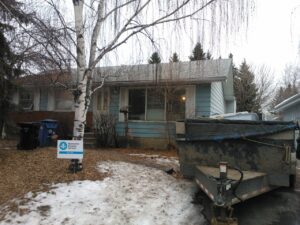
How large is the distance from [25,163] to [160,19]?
4.54m

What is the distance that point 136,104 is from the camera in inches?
499

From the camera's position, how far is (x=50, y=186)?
215 inches

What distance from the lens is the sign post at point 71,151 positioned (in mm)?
6094

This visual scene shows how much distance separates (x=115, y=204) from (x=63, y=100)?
34.0 ft

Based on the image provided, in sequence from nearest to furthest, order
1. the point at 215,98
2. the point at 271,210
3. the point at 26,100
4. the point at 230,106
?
1. the point at 271,210
2. the point at 215,98
3. the point at 26,100
4. the point at 230,106

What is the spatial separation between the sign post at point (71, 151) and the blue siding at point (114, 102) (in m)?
6.64

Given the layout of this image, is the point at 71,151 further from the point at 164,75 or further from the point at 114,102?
the point at 114,102

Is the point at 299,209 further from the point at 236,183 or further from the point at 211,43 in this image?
the point at 211,43

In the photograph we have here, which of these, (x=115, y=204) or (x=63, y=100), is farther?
(x=63, y=100)


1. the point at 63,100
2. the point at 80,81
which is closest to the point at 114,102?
the point at 63,100

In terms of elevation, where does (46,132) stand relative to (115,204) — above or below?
above

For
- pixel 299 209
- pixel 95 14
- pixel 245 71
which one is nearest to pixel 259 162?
pixel 299 209

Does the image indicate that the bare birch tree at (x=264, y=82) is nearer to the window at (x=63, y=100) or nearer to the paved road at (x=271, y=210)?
the window at (x=63, y=100)

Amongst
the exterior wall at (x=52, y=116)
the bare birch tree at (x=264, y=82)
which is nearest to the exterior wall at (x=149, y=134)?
the exterior wall at (x=52, y=116)
